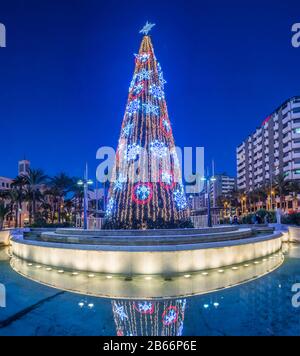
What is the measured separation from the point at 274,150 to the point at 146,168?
73.0 m

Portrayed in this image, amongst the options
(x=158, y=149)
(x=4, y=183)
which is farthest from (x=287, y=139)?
(x=4, y=183)

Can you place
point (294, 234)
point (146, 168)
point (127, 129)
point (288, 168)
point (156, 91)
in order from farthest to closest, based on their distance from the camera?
point (288, 168) → point (294, 234) → point (156, 91) → point (127, 129) → point (146, 168)

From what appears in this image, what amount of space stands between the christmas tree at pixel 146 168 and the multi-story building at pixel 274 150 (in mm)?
50906

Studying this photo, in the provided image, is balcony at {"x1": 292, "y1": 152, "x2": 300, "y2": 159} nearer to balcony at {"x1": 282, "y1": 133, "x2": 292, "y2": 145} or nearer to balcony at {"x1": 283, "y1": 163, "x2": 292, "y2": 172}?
balcony at {"x1": 283, "y1": 163, "x2": 292, "y2": 172}

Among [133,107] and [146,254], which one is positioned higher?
[133,107]

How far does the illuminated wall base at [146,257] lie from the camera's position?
8.41 metres

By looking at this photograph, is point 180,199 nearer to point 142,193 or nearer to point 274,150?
point 142,193

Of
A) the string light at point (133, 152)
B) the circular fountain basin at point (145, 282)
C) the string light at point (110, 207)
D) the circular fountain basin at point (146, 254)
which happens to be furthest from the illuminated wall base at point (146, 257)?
the string light at point (133, 152)

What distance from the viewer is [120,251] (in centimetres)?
850

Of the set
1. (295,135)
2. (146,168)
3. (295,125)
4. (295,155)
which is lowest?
(146,168)

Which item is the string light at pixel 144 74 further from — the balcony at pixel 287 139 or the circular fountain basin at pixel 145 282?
the balcony at pixel 287 139

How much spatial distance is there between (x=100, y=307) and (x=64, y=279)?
2784 millimetres

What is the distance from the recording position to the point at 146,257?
841 cm
